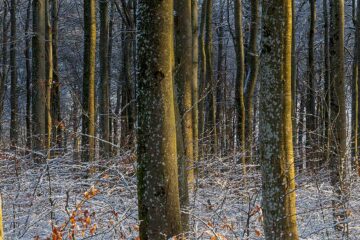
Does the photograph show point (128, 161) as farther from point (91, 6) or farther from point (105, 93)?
point (105, 93)

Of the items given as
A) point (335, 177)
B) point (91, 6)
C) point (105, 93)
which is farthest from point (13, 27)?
point (335, 177)

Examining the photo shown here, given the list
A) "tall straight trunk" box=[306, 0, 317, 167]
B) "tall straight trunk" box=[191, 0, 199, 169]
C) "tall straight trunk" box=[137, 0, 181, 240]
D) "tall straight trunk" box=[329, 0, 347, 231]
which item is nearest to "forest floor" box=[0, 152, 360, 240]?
"tall straight trunk" box=[329, 0, 347, 231]

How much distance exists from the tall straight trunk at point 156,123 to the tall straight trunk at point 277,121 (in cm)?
99

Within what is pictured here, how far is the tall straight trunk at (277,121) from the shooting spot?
15.9 feet

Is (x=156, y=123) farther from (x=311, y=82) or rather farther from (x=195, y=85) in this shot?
(x=311, y=82)

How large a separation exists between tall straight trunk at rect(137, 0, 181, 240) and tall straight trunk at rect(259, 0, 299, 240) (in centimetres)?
99

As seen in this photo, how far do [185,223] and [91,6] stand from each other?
21.6 ft

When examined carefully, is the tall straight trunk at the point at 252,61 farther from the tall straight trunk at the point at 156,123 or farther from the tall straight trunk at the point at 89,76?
the tall straight trunk at the point at 156,123

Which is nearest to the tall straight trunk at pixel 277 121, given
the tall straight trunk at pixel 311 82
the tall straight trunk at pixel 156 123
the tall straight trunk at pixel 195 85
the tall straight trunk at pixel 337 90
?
the tall straight trunk at pixel 156 123

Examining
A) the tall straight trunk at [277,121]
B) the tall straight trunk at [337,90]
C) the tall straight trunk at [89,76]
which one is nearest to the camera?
the tall straight trunk at [277,121]

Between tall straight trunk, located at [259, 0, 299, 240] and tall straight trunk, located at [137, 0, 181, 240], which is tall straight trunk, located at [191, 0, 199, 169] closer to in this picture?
tall straight trunk, located at [259, 0, 299, 240]

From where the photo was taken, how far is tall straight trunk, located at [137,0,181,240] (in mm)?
4398

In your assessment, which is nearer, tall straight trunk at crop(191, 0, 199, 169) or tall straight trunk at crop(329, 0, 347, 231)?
tall straight trunk at crop(329, 0, 347, 231)

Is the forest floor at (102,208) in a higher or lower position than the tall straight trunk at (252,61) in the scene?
lower
